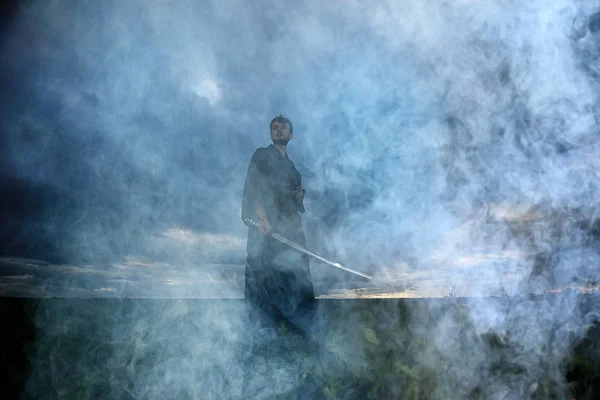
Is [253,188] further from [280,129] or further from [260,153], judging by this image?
[280,129]

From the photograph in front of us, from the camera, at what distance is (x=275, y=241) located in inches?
201

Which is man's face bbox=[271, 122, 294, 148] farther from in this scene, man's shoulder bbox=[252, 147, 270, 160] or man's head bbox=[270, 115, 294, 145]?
man's shoulder bbox=[252, 147, 270, 160]

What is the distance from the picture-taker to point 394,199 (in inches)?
211

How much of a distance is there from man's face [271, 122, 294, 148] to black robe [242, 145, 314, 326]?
12cm

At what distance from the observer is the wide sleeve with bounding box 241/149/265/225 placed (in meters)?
5.12

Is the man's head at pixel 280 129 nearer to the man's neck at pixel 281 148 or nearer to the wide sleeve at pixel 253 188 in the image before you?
the man's neck at pixel 281 148

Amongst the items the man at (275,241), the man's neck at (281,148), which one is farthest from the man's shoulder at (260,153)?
the man's neck at (281,148)

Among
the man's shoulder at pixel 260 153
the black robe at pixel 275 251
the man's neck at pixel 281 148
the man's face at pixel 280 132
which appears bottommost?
the black robe at pixel 275 251

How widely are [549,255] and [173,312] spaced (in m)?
4.28

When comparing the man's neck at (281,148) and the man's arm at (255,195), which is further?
the man's neck at (281,148)

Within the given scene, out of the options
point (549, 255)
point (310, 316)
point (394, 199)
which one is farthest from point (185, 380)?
point (549, 255)

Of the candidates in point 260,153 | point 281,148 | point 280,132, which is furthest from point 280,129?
point 260,153

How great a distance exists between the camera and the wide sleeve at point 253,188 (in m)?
5.12

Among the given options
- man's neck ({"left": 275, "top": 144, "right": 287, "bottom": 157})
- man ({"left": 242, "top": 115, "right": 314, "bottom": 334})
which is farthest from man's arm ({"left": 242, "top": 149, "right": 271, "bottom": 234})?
man's neck ({"left": 275, "top": 144, "right": 287, "bottom": 157})
